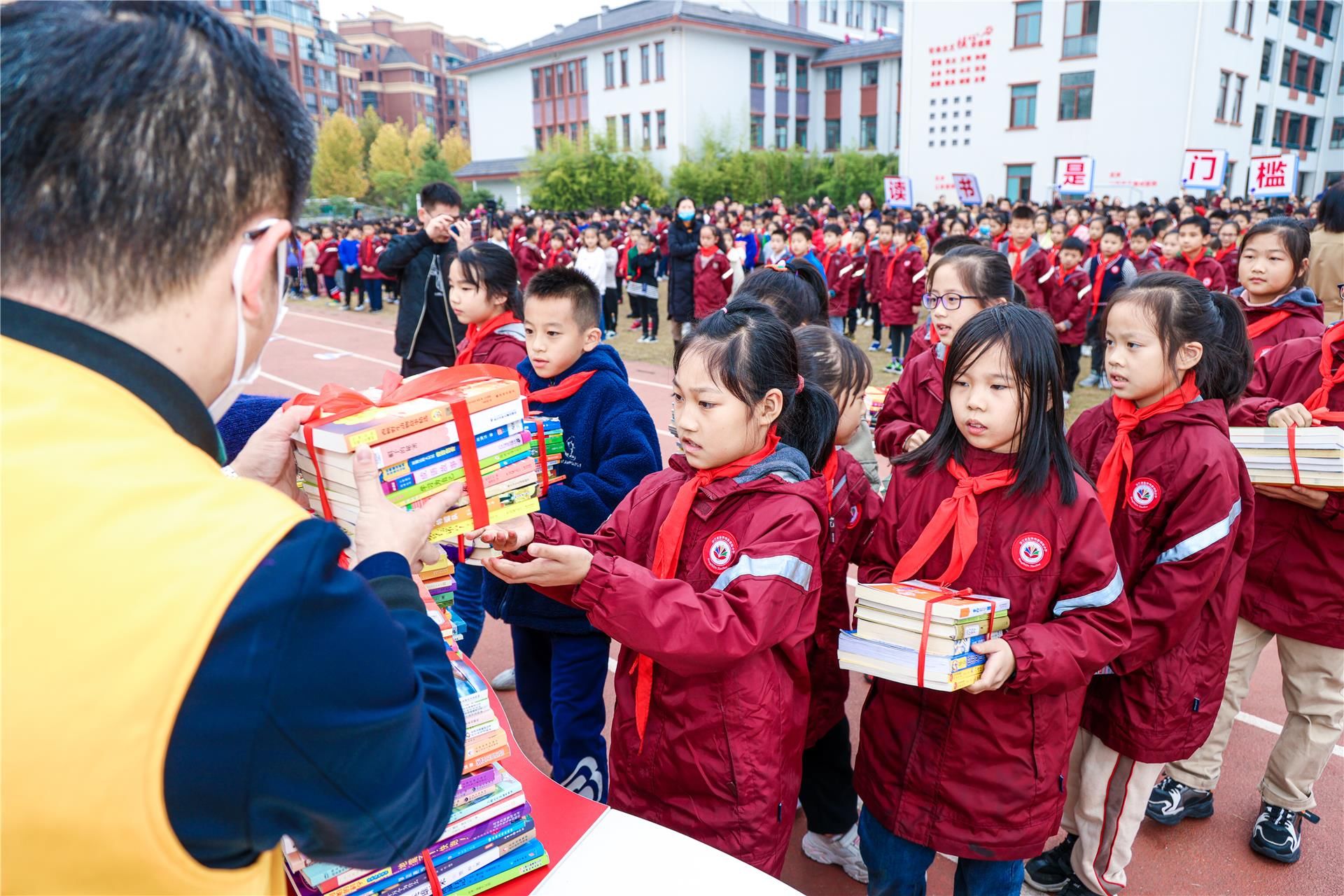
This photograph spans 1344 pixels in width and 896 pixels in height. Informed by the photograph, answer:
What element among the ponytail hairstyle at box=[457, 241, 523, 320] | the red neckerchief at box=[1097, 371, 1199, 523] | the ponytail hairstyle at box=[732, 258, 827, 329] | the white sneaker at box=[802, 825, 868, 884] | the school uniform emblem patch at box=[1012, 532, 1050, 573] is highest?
the ponytail hairstyle at box=[457, 241, 523, 320]

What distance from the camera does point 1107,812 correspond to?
274 cm

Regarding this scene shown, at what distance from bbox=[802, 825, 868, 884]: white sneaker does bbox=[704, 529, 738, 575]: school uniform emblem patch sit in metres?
1.51

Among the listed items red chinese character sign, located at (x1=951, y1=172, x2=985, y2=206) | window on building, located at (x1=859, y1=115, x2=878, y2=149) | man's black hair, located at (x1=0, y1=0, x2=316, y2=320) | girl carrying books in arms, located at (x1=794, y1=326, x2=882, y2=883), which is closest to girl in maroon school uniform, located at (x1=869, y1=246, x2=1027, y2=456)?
girl carrying books in arms, located at (x1=794, y1=326, x2=882, y2=883)

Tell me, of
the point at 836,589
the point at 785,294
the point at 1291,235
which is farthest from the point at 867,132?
the point at 836,589

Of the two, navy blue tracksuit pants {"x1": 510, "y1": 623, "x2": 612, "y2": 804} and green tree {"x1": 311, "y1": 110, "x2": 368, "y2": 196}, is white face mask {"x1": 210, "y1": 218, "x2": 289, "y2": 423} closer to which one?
navy blue tracksuit pants {"x1": 510, "y1": 623, "x2": 612, "y2": 804}

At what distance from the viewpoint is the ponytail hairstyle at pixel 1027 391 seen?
2.24m

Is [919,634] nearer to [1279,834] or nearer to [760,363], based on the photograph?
[760,363]

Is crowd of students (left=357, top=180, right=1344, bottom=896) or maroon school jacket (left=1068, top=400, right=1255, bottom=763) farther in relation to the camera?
maroon school jacket (left=1068, top=400, right=1255, bottom=763)

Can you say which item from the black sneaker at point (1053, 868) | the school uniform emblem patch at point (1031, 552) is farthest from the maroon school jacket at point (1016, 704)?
the black sneaker at point (1053, 868)

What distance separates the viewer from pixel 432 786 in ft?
3.53

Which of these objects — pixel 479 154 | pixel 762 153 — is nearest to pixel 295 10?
pixel 479 154

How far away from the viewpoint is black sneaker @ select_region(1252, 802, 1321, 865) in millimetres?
2973

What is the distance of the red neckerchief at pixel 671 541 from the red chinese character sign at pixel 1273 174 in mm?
14295

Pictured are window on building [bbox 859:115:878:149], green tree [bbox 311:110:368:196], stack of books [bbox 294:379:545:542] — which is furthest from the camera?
green tree [bbox 311:110:368:196]
